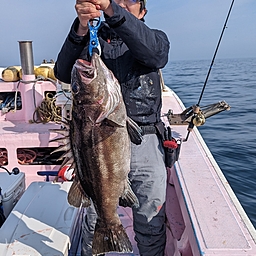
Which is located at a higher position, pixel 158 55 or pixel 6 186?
pixel 158 55

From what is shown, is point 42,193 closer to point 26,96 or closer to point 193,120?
point 193,120

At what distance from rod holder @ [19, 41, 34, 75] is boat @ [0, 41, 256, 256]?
5.41 feet

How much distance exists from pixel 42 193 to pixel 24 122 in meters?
3.20

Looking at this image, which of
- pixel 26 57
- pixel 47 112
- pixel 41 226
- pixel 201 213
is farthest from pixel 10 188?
pixel 26 57

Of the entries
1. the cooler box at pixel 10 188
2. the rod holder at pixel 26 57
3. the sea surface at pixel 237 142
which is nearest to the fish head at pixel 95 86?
the cooler box at pixel 10 188

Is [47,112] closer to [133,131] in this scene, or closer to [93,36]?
[133,131]

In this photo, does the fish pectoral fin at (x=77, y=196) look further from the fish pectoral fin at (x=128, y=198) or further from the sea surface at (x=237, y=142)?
the sea surface at (x=237, y=142)

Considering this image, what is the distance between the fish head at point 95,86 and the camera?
1853 millimetres

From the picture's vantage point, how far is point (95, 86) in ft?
6.15

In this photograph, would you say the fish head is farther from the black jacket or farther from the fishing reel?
the fishing reel

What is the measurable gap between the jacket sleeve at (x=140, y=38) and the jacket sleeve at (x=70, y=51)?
0.27 meters

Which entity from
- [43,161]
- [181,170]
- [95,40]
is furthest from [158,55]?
[43,161]

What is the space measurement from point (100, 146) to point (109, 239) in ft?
2.38

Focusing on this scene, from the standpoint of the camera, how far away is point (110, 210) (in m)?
2.23
